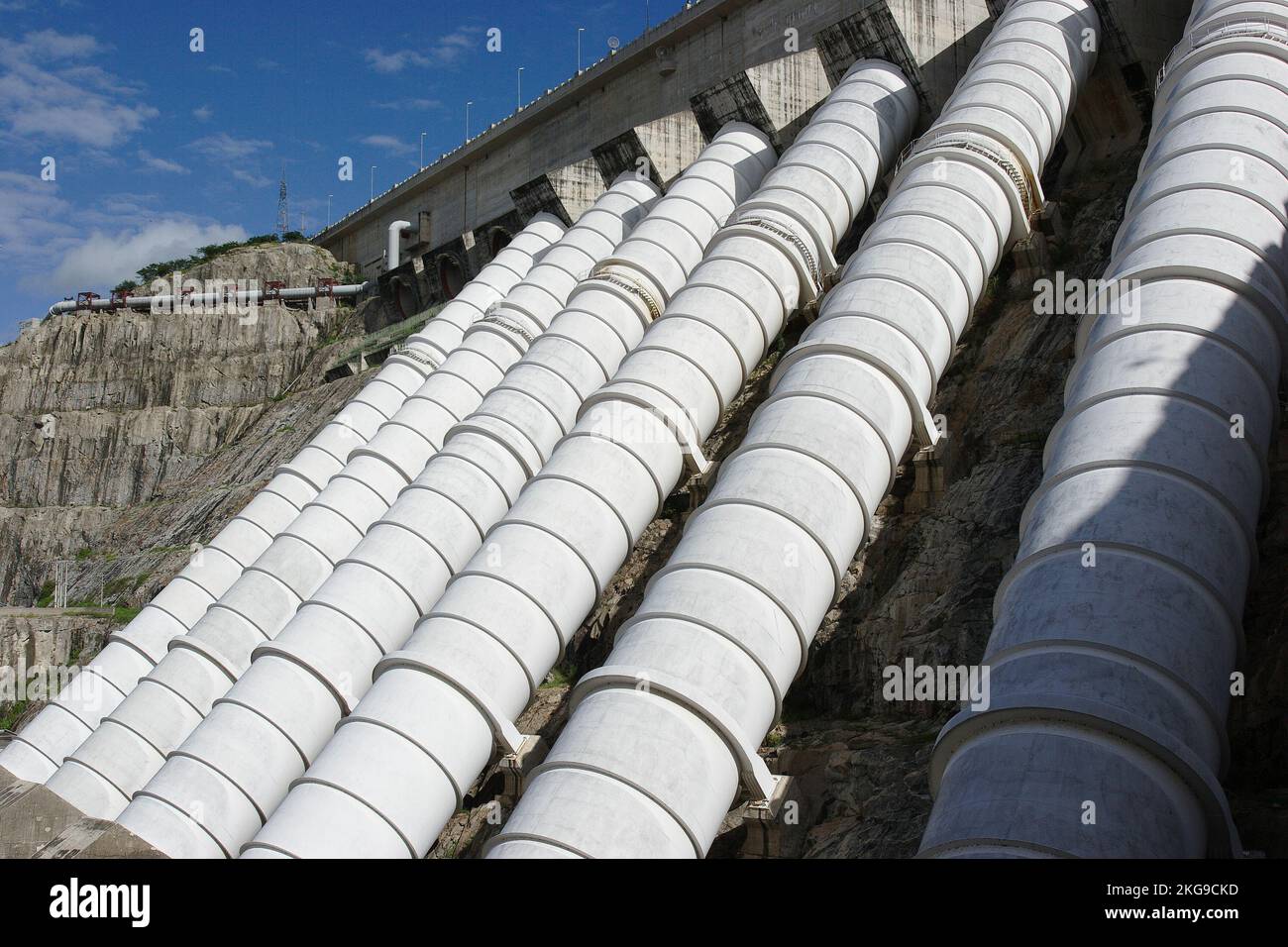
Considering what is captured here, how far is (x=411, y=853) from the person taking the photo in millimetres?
19547

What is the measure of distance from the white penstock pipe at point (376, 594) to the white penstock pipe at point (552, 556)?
9.25 ft

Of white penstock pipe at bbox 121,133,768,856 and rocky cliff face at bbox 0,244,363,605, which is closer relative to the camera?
white penstock pipe at bbox 121,133,768,856

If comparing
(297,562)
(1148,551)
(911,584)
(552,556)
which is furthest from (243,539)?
(1148,551)

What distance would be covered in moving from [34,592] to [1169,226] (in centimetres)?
4842

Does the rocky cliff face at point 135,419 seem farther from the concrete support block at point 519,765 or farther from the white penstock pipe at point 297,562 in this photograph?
the concrete support block at point 519,765

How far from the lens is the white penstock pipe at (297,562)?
1082 inches

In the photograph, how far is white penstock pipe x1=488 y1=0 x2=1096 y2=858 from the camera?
1700cm

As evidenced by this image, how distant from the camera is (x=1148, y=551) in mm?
15305

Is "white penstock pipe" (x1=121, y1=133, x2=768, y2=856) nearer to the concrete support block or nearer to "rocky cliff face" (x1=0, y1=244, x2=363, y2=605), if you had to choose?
the concrete support block

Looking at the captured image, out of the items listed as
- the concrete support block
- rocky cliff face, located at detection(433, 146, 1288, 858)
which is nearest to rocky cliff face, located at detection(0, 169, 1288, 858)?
rocky cliff face, located at detection(433, 146, 1288, 858)

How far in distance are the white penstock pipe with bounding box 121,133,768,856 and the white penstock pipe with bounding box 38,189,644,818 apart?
4.28m

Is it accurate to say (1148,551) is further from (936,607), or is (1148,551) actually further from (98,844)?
(98,844)

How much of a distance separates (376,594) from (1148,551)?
14981mm

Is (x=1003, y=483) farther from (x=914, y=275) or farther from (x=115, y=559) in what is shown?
(x=115, y=559)
